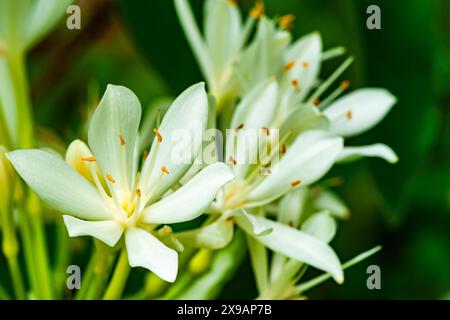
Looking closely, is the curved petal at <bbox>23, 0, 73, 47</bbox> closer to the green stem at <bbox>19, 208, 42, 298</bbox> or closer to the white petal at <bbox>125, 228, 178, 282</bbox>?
the green stem at <bbox>19, 208, 42, 298</bbox>

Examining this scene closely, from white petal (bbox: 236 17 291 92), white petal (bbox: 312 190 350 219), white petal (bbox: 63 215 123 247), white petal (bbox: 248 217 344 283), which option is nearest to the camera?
white petal (bbox: 63 215 123 247)

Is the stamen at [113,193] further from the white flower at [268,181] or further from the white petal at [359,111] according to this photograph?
the white petal at [359,111]

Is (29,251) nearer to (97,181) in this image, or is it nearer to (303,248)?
(97,181)

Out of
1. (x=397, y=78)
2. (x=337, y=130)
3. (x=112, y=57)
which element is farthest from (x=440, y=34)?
(x=112, y=57)

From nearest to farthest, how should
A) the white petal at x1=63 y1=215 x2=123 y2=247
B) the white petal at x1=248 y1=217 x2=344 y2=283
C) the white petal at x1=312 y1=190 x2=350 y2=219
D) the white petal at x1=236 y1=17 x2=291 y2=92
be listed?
the white petal at x1=63 y1=215 x2=123 y2=247
the white petal at x1=248 y1=217 x2=344 y2=283
the white petal at x1=236 y1=17 x2=291 y2=92
the white petal at x1=312 y1=190 x2=350 y2=219

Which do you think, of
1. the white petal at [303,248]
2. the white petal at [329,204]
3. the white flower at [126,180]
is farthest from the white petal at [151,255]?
the white petal at [329,204]

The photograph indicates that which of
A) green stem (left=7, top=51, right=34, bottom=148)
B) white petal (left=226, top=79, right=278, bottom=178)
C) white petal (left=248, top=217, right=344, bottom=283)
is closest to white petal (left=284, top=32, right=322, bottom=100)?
white petal (left=226, top=79, right=278, bottom=178)
